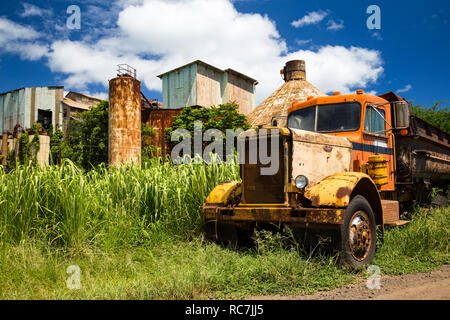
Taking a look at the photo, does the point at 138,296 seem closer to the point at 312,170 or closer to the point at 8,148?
the point at 312,170

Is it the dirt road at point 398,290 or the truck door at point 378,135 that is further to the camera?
the truck door at point 378,135

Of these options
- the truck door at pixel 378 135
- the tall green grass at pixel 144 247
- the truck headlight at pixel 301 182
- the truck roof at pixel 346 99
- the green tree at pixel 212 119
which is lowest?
the tall green grass at pixel 144 247

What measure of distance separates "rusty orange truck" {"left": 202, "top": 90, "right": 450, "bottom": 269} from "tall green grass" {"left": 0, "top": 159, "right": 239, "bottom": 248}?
3.52 feet

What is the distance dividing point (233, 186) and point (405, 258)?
8.84ft

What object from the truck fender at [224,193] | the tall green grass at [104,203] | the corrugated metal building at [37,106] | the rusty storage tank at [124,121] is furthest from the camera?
the corrugated metal building at [37,106]

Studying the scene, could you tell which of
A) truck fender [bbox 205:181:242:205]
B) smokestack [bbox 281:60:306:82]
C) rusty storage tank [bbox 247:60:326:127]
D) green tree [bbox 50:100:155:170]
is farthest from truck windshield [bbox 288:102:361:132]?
smokestack [bbox 281:60:306:82]

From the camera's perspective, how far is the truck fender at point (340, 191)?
4020 mm

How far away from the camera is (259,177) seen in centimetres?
481

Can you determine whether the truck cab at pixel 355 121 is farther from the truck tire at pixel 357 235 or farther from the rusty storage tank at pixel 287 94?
the rusty storage tank at pixel 287 94

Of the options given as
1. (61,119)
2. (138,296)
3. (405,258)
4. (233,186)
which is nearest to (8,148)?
(61,119)

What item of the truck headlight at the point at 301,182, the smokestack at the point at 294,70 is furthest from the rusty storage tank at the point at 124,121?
the smokestack at the point at 294,70

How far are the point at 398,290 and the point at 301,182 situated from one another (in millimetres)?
1592

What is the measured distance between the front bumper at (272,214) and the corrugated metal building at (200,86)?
20.7 m
